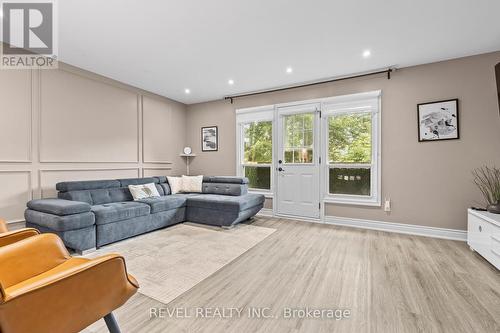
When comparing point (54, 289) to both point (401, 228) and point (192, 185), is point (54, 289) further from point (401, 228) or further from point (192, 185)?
point (401, 228)

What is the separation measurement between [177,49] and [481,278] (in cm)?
425

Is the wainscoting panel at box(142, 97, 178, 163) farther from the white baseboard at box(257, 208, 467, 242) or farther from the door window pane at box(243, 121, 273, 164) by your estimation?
the white baseboard at box(257, 208, 467, 242)

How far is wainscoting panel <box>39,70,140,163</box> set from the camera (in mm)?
3342

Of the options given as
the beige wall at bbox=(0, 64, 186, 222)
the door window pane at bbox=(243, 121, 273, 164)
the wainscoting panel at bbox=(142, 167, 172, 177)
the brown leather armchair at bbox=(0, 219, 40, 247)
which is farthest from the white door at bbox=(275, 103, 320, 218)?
the brown leather armchair at bbox=(0, 219, 40, 247)

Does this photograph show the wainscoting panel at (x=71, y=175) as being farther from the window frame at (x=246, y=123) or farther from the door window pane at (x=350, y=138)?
the door window pane at (x=350, y=138)

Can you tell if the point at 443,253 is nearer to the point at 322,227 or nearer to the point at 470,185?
the point at 470,185

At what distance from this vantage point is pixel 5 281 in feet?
3.75

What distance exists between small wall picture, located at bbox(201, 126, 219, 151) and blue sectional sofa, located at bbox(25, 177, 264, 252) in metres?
0.97

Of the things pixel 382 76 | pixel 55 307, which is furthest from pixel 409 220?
pixel 55 307

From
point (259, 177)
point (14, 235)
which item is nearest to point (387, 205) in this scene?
point (259, 177)

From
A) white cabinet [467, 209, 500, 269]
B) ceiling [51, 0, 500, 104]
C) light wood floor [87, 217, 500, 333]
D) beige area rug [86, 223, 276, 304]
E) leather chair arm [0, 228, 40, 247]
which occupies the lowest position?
light wood floor [87, 217, 500, 333]

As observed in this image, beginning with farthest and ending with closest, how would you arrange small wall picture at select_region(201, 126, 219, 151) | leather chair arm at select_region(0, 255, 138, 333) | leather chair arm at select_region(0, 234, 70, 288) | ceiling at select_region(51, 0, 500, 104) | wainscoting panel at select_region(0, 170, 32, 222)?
small wall picture at select_region(201, 126, 219, 151)
wainscoting panel at select_region(0, 170, 32, 222)
ceiling at select_region(51, 0, 500, 104)
leather chair arm at select_region(0, 234, 70, 288)
leather chair arm at select_region(0, 255, 138, 333)

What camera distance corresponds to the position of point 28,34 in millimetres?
2744

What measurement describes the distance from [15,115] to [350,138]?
505cm
